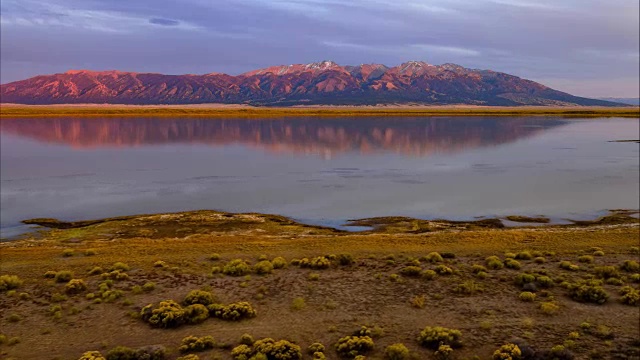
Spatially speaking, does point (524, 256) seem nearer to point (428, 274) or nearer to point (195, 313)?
point (428, 274)

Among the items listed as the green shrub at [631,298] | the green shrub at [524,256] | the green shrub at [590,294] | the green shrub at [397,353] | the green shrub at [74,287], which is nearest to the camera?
the green shrub at [397,353]

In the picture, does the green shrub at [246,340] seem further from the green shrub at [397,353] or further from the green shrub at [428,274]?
the green shrub at [428,274]

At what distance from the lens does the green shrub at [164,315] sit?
22.2m

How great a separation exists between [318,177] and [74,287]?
147 feet

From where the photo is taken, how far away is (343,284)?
27.0 meters

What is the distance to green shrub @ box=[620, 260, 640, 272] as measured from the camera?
28703 mm

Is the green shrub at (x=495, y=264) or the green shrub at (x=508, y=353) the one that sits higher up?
the green shrub at (x=495, y=264)

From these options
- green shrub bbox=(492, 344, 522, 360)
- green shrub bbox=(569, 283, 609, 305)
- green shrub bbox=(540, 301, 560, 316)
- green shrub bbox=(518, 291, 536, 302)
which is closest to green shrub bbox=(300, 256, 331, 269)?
green shrub bbox=(518, 291, 536, 302)

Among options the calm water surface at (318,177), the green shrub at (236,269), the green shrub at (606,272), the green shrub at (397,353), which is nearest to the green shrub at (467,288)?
the green shrub at (606,272)

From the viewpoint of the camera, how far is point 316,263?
29641 mm

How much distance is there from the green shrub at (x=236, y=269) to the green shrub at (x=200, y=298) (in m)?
3.71

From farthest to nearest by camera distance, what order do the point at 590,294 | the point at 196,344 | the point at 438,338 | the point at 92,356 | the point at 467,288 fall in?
the point at 467,288 < the point at 590,294 < the point at 438,338 < the point at 196,344 < the point at 92,356

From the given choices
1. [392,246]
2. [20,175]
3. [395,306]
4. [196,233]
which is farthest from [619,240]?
[20,175]

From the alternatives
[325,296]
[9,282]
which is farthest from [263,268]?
[9,282]
